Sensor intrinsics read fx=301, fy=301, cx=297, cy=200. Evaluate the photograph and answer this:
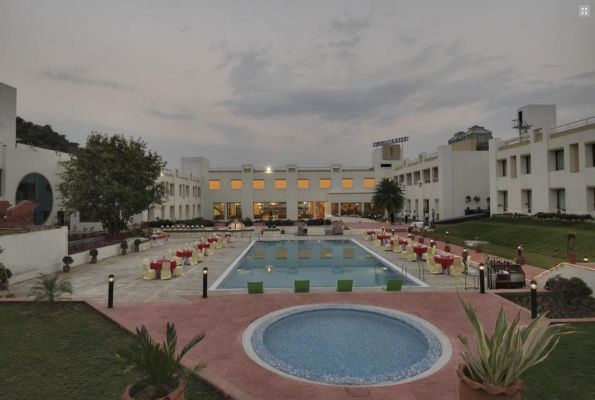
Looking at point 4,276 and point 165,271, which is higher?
point 4,276

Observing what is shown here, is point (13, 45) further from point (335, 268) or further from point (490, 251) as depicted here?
point (490, 251)

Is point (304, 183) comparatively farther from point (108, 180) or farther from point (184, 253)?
point (184, 253)

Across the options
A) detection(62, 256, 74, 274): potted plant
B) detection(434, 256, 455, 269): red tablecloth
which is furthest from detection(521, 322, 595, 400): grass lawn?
detection(62, 256, 74, 274): potted plant

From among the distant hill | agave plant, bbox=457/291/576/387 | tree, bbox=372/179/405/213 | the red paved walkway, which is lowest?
the red paved walkway

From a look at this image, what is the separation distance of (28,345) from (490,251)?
83.0 feet

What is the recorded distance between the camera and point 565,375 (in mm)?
6191

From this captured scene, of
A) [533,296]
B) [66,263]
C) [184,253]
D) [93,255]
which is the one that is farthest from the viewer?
[93,255]

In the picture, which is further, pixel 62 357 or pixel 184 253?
pixel 184 253

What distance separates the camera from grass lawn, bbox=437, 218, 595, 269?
716 inches

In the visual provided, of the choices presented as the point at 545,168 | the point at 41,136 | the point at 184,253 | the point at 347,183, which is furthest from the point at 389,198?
the point at 41,136

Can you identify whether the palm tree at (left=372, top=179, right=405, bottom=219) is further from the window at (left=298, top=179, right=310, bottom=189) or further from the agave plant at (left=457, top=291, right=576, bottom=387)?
the agave plant at (left=457, top=291, right=576, bottom=387)

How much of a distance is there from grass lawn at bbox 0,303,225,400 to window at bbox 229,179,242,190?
43.9 m

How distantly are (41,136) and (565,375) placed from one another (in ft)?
233

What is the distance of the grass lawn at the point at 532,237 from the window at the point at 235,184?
34.9 metres
